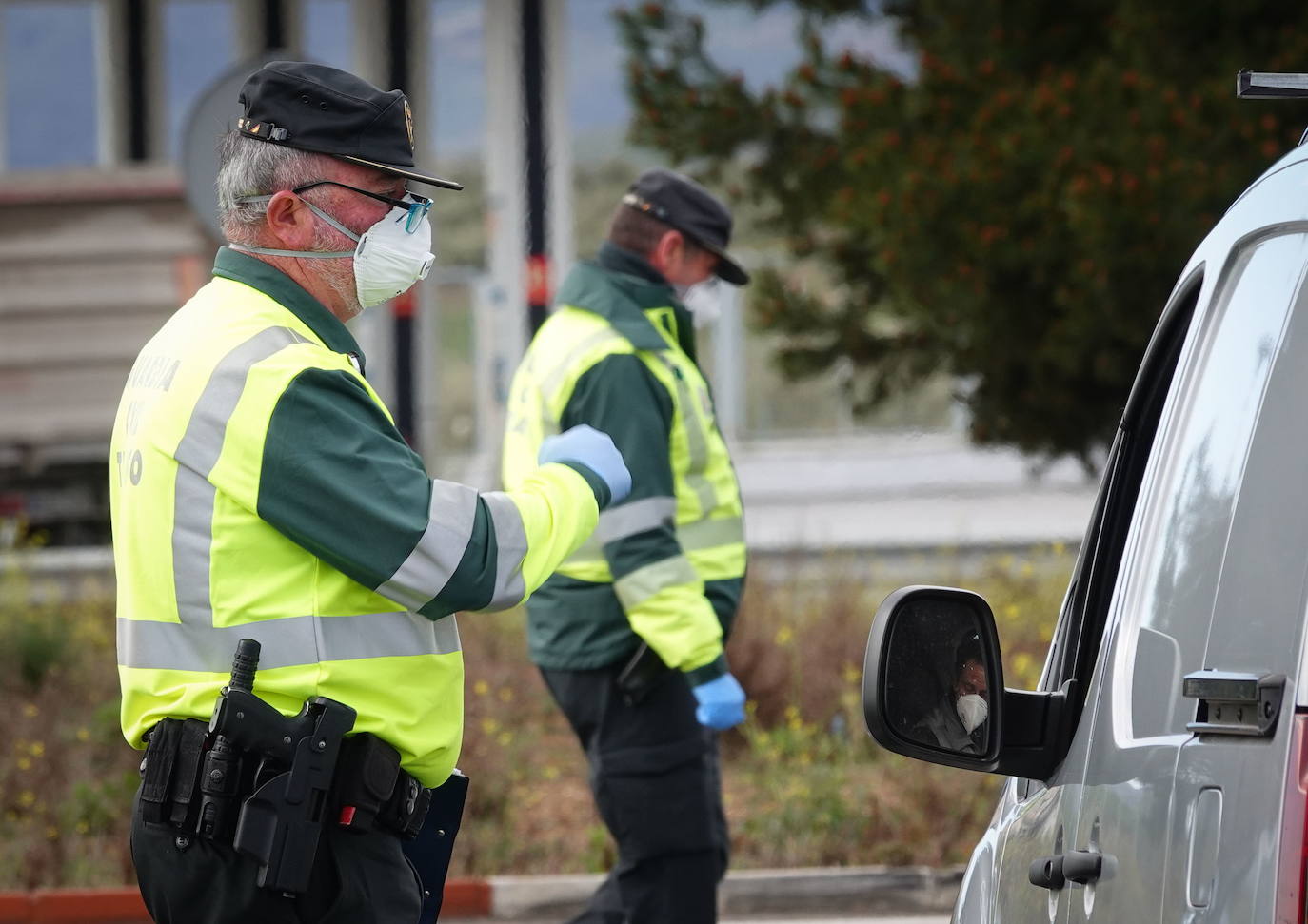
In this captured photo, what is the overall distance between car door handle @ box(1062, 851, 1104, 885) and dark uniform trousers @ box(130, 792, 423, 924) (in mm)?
985

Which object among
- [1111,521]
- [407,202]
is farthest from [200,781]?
[1111,521]

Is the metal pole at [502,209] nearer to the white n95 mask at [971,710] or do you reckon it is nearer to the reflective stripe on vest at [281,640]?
the reflective stripe on vest at [281,640]

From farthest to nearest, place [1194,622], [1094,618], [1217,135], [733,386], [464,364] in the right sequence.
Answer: [733,386], [464,364], [1217,135], [1094,618], [1194,622]

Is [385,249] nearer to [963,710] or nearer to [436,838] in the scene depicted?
[436,838]

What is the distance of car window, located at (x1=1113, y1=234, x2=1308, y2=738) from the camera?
1724 mm

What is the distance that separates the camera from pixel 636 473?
3996 mm

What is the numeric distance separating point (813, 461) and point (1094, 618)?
44.6ft

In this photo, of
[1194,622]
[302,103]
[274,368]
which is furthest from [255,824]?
[1194,622]

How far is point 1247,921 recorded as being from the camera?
1492mm

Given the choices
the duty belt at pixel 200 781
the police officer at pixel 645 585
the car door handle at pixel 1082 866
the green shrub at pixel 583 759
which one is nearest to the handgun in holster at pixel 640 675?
the police officer at pixel 645 585

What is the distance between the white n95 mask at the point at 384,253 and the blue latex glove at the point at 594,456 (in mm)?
341

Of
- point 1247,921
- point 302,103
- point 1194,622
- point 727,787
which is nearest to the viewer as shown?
point 1247,921

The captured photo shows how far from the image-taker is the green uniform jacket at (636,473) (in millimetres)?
3977

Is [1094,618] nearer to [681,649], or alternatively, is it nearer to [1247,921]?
[1247,921]
